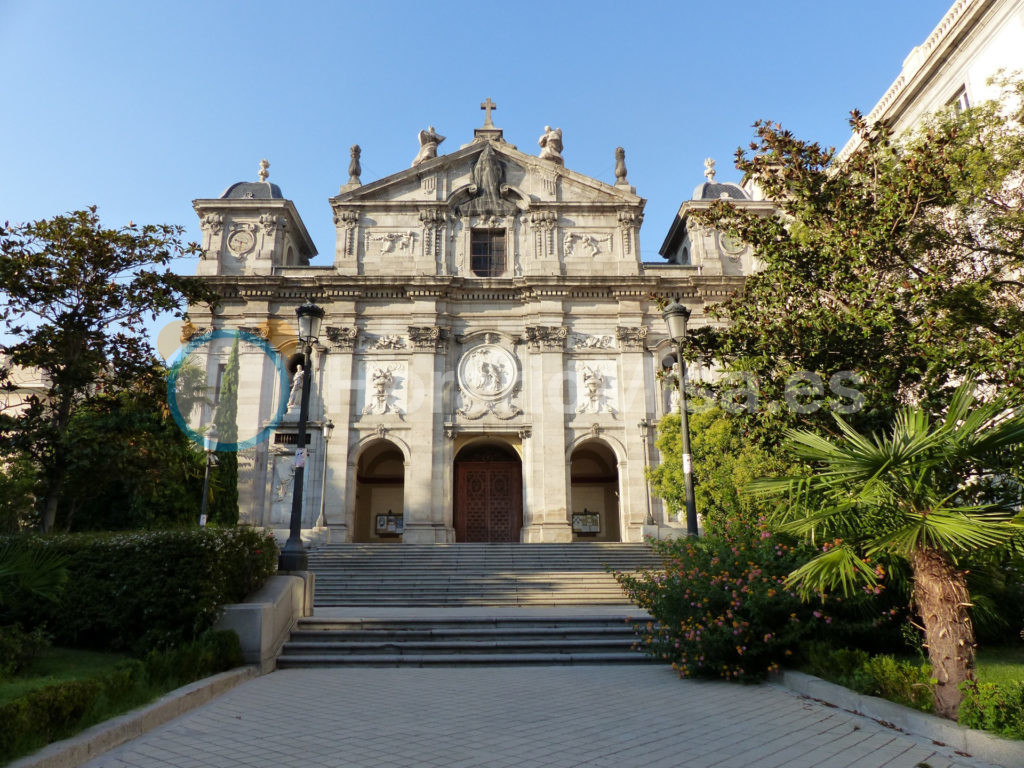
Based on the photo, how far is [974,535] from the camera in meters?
5.70

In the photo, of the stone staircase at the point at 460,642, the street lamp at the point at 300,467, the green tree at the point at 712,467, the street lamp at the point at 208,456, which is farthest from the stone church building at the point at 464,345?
the stone staircase at the point at 460,642

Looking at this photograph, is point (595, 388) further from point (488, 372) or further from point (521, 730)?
point (521, 730)

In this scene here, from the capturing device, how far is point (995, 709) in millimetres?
5703

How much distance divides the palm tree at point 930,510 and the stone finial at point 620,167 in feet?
87.5

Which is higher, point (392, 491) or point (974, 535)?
point (392, 491)

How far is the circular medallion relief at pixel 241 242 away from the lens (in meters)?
30.5

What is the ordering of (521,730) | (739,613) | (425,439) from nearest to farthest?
1. (521,730)
2. (739,613)
3. (425,439)

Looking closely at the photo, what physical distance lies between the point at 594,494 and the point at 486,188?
1492cm

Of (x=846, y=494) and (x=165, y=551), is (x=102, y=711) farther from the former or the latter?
(x=846, y=494)

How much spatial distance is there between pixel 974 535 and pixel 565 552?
59.7ft

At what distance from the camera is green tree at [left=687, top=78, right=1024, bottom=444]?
10422 mm

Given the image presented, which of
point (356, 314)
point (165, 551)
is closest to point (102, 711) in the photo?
point (165, 551)

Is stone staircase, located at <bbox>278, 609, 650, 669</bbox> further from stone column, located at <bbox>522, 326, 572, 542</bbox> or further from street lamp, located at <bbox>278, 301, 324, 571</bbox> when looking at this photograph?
stone column, located at <bbox>522, 326, 572, 542</bbox>

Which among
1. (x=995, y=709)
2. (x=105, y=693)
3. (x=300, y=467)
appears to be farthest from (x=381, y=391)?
(x=995, y=709)
